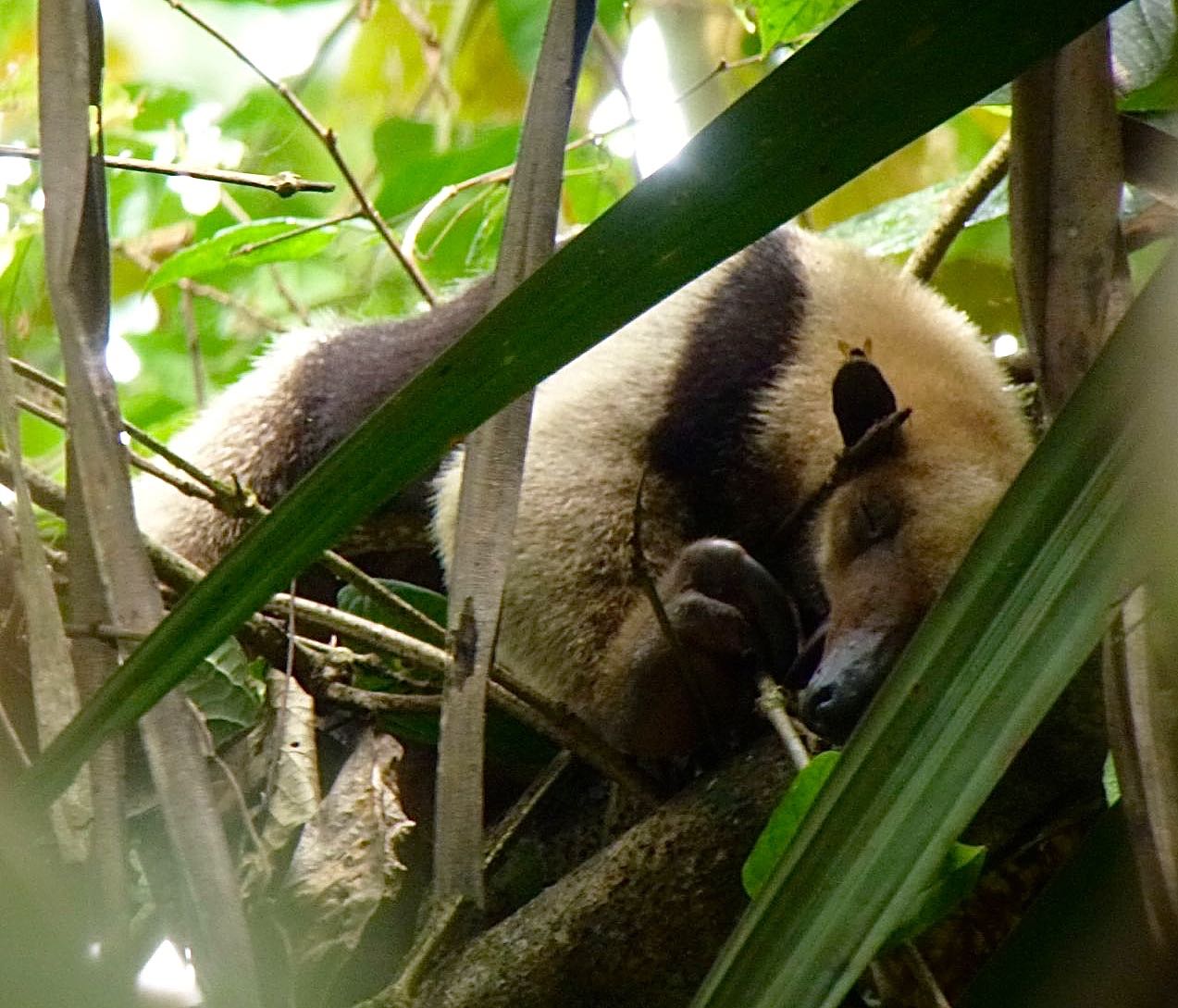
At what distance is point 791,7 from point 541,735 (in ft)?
3.11

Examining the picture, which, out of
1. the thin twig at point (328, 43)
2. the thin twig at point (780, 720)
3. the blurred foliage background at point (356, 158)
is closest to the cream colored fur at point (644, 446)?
the blurred foliage background at point (356, 158)

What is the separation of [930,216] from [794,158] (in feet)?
6.20

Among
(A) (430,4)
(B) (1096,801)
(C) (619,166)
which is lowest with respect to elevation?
(B) (1096,801)

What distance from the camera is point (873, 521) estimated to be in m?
2.11

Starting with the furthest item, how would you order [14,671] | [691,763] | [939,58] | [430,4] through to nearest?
[430,4]
[691,763]
[14,671]
[939,58]

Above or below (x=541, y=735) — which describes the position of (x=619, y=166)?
above

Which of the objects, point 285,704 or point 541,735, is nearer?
point 285,704

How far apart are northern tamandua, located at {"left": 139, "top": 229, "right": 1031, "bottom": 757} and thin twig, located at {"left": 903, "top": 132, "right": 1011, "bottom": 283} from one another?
0.10 m

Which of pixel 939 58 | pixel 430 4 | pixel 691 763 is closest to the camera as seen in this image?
pixel 939 58

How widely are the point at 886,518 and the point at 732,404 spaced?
→ 33 centimetres

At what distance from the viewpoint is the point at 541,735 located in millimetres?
1919

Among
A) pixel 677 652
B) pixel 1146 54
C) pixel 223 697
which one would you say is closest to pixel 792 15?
pixel 1146 54

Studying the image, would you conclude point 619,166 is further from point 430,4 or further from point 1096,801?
point 1096,801

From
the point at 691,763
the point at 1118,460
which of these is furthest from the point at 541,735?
the point at 1118,460
